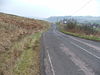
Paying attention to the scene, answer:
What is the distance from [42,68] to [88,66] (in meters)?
2.73

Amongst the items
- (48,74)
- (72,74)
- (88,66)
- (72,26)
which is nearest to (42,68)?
(48,74)

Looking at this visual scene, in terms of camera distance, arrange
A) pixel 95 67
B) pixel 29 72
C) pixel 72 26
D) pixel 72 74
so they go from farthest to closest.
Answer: pixel 72 26 → pixel 95 67 → pixel 29 72 → pixel 72 74

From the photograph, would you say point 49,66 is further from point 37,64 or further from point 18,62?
point 18,62

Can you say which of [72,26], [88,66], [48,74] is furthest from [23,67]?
[72,26]

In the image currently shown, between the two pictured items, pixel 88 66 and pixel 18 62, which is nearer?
pixel 88 66

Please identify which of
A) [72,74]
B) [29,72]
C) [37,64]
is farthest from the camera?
[37,64]

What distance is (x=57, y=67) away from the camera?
9289 millimetres

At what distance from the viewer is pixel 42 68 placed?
Result: 923cm

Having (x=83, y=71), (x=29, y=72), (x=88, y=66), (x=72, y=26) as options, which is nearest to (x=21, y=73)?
(x=29, y=72)

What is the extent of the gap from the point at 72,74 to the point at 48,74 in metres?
1.22

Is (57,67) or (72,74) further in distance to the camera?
(57,67)

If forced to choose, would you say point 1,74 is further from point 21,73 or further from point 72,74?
point 72,74

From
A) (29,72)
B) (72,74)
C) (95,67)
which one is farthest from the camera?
(95,67)

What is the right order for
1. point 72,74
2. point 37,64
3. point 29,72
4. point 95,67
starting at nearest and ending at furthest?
point 72,74 → point 29,72 → point 95,67 → point 37,64
